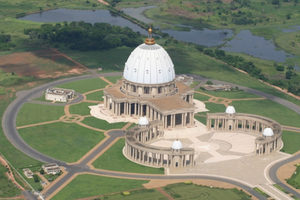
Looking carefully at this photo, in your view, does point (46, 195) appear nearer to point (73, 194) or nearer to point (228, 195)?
point (73, 194)

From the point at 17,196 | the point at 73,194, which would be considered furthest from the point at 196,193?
the point at 17,196

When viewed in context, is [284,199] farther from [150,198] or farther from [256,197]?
[150,198]

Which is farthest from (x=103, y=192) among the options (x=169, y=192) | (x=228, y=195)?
(x=228, y=195)

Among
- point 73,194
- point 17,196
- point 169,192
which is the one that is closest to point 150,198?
point 169,192

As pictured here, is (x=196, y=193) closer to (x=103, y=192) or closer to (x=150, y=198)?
(x=150, y=198)

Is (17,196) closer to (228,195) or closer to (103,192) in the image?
(103,192)

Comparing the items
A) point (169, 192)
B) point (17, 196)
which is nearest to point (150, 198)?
point (169, 192)
